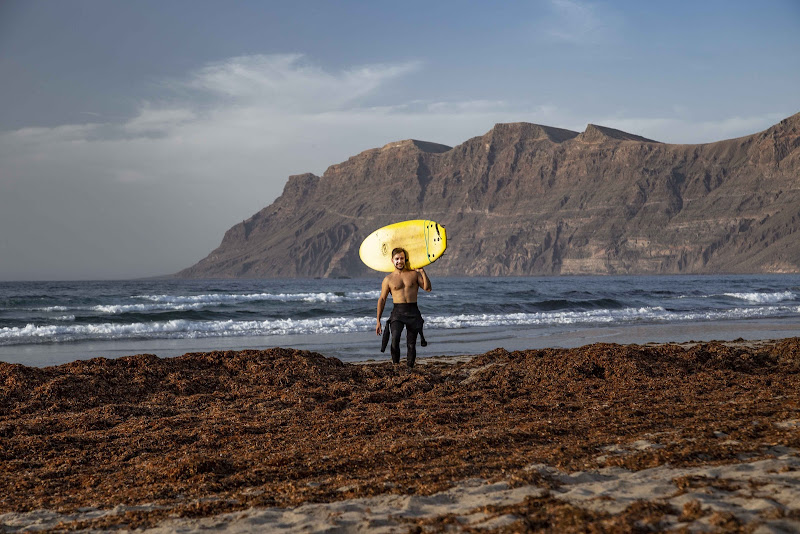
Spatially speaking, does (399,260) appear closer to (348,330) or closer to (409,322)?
(409,322)

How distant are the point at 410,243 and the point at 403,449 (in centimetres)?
700

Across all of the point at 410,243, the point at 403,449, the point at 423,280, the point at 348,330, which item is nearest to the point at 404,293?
the point at 423,280

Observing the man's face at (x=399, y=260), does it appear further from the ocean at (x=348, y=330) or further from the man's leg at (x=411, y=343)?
the ocean at (x=348, y=330)

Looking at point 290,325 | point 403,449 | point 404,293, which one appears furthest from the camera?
point 290,325

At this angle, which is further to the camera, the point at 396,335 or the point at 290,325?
the point at 290,325

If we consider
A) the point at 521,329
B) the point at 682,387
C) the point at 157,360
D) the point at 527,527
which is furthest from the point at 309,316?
the point at 527,527

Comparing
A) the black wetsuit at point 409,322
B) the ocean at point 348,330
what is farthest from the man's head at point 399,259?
the ocean at point 348,330

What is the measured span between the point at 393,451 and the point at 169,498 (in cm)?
166

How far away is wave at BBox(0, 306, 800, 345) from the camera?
2019 centimetres

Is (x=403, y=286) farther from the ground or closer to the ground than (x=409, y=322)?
farther from the ground

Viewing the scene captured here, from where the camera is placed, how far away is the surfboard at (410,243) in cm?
1150

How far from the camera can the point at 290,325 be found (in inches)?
926

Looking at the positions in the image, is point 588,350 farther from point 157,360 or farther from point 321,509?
point 321,509

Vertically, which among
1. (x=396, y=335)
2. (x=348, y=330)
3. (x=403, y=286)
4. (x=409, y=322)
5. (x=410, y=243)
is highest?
(x=410, y=243)
